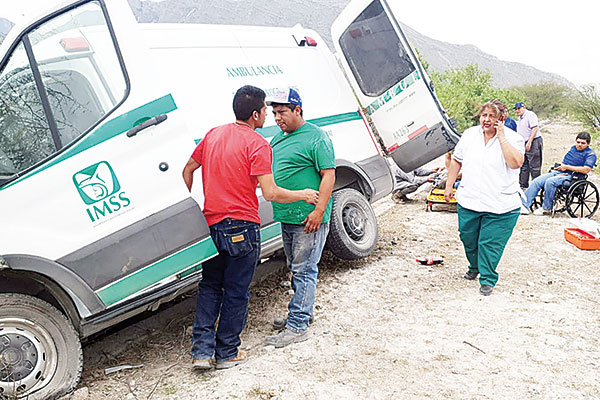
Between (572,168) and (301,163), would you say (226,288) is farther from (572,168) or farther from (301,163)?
(572,168)

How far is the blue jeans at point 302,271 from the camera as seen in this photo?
12.1ft

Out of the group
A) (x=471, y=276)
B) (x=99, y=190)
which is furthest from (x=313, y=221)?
(x=471, y=276)

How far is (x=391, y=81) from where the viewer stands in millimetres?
5402

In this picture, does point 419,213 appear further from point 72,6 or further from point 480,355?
point 72,6

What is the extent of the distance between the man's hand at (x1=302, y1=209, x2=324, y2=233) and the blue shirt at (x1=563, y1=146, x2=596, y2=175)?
18.5ft

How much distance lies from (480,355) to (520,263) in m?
2.43

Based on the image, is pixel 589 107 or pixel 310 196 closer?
pixel 310 196

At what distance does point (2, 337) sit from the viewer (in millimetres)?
2957

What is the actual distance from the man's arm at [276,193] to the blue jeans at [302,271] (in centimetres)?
42

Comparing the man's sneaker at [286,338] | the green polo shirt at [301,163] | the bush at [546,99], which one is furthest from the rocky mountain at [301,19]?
the man's sneaker at [286,338]

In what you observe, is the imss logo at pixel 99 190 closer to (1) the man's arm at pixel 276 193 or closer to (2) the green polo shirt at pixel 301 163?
(1) the man's arm at pixel 276 193

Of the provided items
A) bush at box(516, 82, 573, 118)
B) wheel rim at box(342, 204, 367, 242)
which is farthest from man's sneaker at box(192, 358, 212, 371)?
bush at box(516, 82, 573, 118)

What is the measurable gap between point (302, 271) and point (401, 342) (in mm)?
869

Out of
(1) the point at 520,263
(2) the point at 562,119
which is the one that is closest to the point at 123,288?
(1) the point at 520,263
